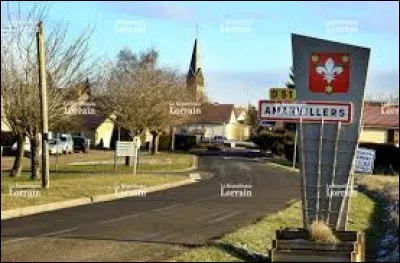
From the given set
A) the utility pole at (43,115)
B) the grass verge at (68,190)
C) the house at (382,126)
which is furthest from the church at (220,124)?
the utility pole at (43,115)

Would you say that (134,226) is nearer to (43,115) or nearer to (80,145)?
(43,115)

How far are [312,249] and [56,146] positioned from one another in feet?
155

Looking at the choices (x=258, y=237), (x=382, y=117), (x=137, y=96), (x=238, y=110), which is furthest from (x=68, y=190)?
(x=238, y=110)

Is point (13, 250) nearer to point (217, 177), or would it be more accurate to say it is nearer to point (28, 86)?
point (28, 86)

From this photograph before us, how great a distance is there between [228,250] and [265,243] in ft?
6.59

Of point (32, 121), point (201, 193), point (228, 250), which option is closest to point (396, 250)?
point (228, 250)

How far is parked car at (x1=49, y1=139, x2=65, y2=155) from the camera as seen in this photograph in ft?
190

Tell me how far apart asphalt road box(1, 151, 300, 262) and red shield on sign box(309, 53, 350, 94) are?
3.57m

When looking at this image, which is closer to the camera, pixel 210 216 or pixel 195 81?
pixel 210 216

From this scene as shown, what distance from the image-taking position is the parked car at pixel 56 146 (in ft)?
190

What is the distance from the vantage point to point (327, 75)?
41.2 ft

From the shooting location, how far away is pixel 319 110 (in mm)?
12492

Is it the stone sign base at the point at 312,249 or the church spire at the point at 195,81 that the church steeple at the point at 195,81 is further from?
the stone sign base at the point at 312,249

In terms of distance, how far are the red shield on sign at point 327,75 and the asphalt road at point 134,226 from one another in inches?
141
